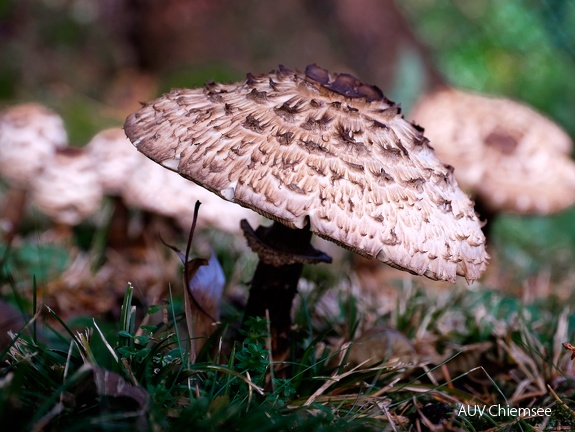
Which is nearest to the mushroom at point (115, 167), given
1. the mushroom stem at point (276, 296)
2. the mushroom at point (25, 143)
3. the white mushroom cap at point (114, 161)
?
the white mushroom cap at point (114, 161)

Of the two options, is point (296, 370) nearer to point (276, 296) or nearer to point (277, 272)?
point (276, 296)

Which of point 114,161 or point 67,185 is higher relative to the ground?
point 114,161

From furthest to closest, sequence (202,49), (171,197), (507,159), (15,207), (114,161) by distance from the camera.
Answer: (202,49) → (507,159) → (15,207) → (114,161) → (171,197)

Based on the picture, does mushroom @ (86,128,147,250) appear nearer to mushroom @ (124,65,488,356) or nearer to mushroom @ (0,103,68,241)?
mushroom @ (0,103,68,241)

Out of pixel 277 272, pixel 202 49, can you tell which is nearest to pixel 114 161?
pixel 277 272

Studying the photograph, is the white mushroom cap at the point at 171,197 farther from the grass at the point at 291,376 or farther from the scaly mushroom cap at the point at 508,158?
the scaly mushroom cap at the point at 508,158

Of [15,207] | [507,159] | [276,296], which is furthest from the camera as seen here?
[507,159]

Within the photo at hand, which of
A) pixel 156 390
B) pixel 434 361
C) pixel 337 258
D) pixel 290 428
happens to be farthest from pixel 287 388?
pixel 337 258

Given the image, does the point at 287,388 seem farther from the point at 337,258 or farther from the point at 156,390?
the point at 337,258
